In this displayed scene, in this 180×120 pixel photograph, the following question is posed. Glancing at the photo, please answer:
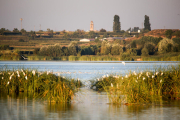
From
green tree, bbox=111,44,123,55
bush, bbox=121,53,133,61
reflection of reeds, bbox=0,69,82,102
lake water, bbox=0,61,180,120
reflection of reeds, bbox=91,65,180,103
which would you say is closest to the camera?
lake water, bbox=0,61,180,120

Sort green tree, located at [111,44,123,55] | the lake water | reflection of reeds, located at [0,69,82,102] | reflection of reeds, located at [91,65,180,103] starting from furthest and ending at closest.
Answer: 1. green tree, located at [111,44,123,55]
2. reflection of reeds, located at [0,69,82,102]
3. reflection of reeds, located at [91,65,180,103]
4. the lake water

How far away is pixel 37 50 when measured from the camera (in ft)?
467

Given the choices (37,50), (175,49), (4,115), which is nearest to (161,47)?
(175,49)

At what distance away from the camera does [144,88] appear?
17.6 meters

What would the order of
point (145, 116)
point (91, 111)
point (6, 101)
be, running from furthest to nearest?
1. point (6, 101)
2. point (91, 111)
3. point (145, 116)

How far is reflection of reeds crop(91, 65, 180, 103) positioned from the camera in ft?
54.7

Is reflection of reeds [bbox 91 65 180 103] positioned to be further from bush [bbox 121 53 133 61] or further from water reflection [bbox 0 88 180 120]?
bush [bbox 121 53 133 61]

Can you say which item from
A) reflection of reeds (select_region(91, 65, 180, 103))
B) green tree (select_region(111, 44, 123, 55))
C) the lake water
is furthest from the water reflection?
green tree (select_region(111, 44, 123, 55))

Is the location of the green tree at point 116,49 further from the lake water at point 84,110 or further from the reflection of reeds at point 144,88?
the lake water at point 84,110

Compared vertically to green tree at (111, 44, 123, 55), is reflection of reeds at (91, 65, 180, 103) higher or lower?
lower

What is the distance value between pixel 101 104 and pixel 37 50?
128371 millimetres

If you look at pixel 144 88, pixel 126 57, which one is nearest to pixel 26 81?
pixel 144 88

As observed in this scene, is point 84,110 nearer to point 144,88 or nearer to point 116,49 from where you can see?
point 144,88

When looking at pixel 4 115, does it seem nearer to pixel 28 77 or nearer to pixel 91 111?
pixel 91 111
